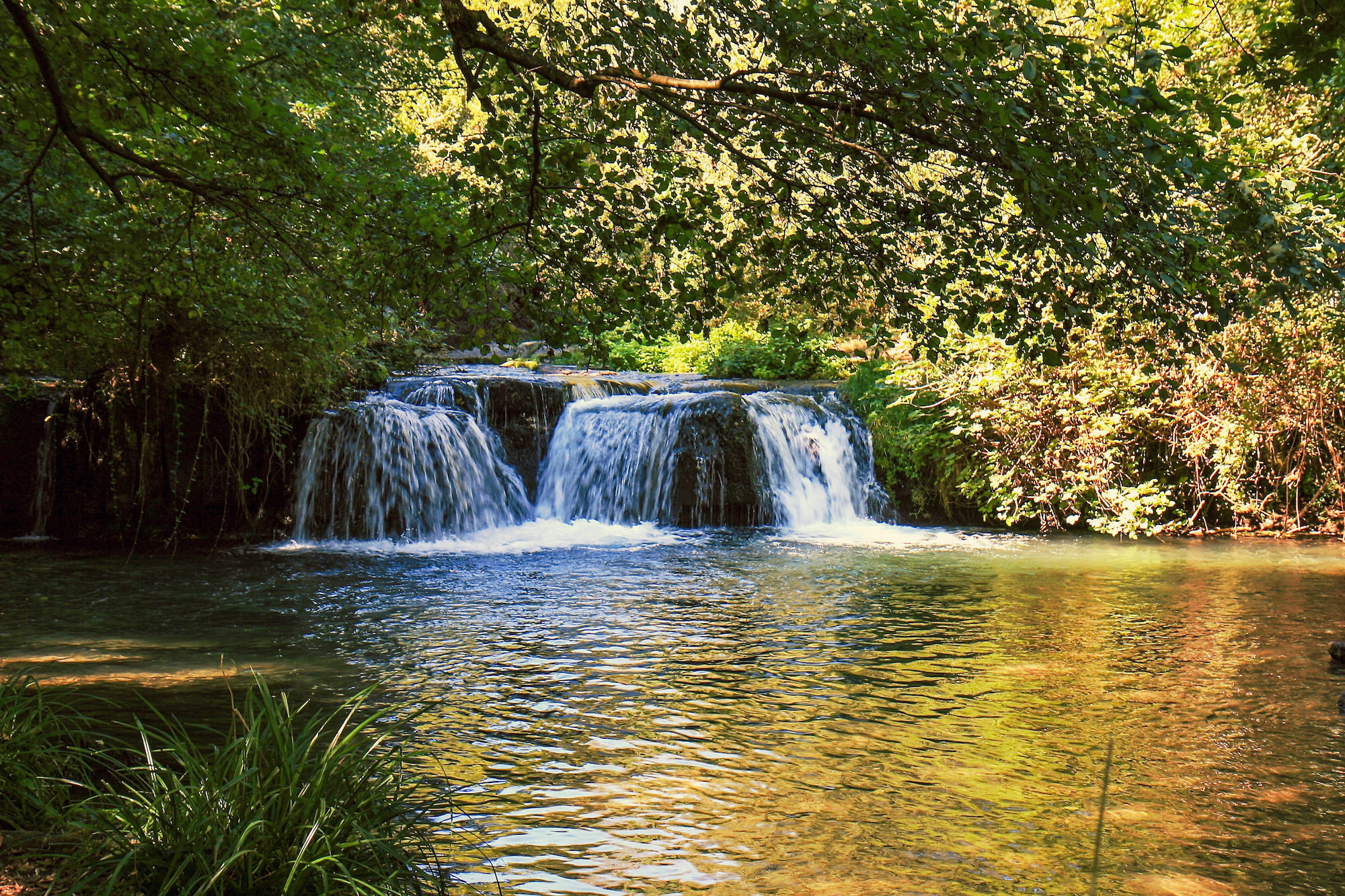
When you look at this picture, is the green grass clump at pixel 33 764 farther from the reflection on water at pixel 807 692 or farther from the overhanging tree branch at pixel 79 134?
the overhanging tree branch at pixel 79 134

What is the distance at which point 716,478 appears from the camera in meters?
15.0

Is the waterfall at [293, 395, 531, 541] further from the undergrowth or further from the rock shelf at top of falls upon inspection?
the undergrowth

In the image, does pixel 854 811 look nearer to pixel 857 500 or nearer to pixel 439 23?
pixel 439 23

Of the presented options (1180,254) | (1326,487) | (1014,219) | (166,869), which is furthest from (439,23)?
(1326,487)

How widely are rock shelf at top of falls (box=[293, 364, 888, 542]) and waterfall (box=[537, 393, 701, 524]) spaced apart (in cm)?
2

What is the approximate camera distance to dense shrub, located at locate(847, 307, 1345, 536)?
42.5ft

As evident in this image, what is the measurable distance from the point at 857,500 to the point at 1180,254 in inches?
470

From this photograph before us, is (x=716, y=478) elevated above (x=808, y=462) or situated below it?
below

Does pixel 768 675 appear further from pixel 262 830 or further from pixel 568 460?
pixel 568 460

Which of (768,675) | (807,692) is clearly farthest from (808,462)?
(807,692)

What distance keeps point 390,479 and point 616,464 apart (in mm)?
3267

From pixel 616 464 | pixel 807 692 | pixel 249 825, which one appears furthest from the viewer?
pixel 616 464

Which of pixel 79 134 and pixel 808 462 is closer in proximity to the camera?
pixel 79 134

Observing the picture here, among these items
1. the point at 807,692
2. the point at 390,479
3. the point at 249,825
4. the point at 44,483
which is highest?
the point at 390,479
